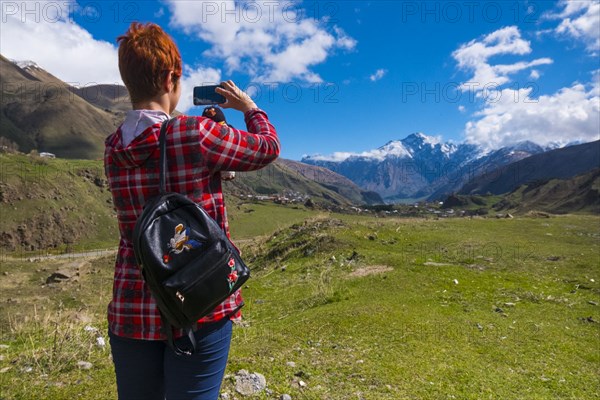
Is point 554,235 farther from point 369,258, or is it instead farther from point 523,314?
point 523,314

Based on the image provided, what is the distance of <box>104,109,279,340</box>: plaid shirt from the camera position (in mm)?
2141

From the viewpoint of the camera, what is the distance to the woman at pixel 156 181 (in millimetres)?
2158

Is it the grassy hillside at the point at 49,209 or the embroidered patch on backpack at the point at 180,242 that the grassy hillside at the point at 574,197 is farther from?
the embroidered patch on backpack at the point at 180,242

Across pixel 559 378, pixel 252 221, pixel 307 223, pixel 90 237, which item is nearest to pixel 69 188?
pixel 90 237

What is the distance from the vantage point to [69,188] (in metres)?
60.2

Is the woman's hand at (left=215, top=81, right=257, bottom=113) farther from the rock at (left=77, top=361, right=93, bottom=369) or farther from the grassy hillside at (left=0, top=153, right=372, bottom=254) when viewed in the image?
the grassy hillside at (left=0, top=153, right=372, bottom=254)

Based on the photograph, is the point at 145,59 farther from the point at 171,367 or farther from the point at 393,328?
the point at 393,328

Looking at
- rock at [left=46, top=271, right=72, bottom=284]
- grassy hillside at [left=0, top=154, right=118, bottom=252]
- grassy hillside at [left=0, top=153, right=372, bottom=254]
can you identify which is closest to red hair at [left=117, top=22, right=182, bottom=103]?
rock at [left=46, top=271, right=72, bottom=284]

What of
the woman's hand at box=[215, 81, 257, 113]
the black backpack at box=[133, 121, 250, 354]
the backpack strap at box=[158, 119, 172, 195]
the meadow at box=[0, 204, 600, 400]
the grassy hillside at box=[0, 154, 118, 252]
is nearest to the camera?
the black backpack at box=[133, 121, 250, 354]

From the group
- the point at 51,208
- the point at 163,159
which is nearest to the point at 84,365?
the point at 163,159

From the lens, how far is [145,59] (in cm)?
220

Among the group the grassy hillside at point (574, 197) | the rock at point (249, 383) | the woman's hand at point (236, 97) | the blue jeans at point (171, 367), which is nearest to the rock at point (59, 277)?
the rock at point (249, 383)

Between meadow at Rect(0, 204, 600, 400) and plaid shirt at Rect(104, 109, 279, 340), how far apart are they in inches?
126

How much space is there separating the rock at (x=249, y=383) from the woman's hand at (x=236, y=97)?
386 centimetres
